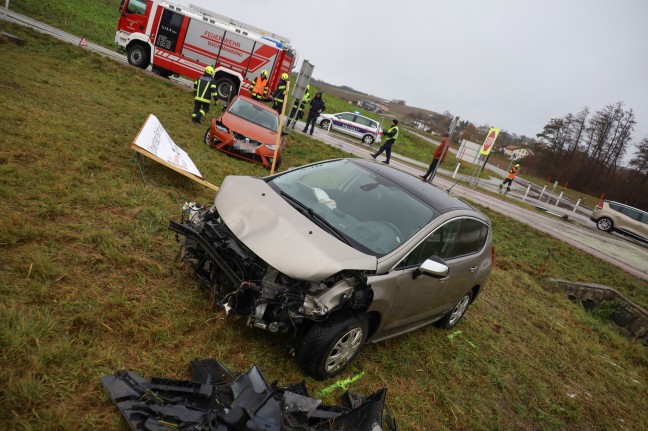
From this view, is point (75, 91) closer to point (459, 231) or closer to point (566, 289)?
point (459, 231)

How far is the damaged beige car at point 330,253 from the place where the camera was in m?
2.95

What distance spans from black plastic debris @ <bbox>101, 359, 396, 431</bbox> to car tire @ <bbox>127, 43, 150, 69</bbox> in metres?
16.5

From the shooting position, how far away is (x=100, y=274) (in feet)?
11.1

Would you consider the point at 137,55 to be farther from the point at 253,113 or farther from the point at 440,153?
the point at 440,153

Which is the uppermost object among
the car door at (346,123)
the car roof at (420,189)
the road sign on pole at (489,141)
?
the road sign on pole at (489,141)

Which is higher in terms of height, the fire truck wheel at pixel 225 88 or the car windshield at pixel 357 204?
the fire truck wheel at pixel 225 88

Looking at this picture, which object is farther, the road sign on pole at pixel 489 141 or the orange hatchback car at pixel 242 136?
the road sign on pole at pixel 489 141

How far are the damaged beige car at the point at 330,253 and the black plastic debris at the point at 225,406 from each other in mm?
528

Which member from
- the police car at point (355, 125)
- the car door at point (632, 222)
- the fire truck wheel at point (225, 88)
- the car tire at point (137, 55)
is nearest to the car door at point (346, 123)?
the police car at point (355, 125)

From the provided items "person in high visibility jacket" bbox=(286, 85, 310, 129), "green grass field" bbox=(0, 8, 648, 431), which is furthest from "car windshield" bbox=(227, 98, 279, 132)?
"person in high visibility jacket" bbox=(286, 85, 310, 129)

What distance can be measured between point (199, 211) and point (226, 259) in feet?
2.36

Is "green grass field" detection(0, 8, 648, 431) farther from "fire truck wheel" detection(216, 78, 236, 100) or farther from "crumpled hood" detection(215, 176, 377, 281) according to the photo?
"fire truck wheel" detection(216, 78, 236, 100)

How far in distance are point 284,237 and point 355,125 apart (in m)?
21.1

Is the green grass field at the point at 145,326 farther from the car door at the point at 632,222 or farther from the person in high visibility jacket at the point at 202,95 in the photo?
the car door at the point at 632,222
